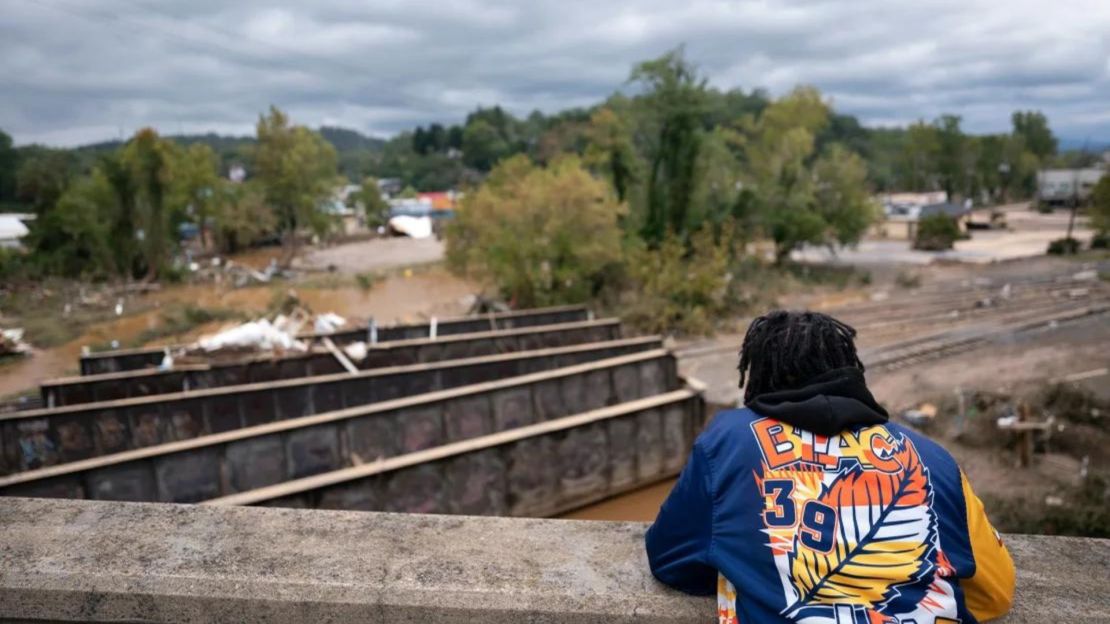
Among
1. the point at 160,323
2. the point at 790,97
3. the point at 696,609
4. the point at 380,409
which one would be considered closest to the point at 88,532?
the point at 696,609

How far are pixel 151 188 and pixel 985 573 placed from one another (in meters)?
40.7

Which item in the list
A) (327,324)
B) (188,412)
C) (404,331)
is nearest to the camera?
(188,412)

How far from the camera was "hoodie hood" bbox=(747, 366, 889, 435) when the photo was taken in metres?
1.88

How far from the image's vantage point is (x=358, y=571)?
2.15 meters

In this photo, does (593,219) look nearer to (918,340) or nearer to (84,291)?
(918,340)

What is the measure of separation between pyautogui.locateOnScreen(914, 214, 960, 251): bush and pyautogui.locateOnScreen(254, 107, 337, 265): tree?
126 ft

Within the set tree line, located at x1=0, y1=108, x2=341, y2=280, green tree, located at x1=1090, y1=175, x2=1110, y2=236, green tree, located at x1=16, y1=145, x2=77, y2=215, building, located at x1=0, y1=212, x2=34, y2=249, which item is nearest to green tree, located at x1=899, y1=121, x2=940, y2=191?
green tree, located at x1=1090, y1=175, x2=1110, y2=236

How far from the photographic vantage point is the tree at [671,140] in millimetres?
29031

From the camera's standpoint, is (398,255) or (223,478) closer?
(223,478)

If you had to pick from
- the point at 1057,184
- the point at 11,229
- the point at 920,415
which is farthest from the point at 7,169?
the point at 1057,184

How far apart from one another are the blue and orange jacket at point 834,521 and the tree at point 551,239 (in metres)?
20.9

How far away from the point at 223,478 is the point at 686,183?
2381 centimetres

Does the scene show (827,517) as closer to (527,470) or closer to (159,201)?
(527,470)

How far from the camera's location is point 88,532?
94.4 inches
